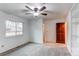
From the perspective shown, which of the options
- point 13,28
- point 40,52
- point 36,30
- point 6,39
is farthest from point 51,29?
point 6,39

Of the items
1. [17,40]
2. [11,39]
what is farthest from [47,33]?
[11,39]

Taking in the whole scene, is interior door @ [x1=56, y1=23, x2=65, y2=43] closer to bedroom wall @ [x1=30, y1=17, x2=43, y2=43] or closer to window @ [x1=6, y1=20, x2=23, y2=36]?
bedroom wall @ [x1=30, y1=17, x2=43, y2=43]

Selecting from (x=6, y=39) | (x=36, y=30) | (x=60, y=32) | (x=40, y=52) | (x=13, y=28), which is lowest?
(x=40, y=52)

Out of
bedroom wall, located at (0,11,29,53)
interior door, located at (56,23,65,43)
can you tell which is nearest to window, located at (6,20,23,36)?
bedroom wall, located at (0,11,29,53)

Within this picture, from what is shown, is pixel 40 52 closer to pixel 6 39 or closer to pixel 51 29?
pixel 6 39

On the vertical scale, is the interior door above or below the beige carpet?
above

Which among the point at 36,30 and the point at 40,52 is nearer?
the point at 40,52

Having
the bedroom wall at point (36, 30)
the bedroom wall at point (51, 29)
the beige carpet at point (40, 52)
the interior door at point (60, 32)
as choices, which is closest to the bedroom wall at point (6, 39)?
the beige carpet at point (40, 52)

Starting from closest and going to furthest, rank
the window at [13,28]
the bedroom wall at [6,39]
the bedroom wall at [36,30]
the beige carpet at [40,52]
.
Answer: the beige carpet at [40,52] < the bedroom wall at [6,39] < the window at [13,28] < the bedroom wall at [36,30]

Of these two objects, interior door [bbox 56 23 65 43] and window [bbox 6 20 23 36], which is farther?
interior door [bbox 56 23 65 43]

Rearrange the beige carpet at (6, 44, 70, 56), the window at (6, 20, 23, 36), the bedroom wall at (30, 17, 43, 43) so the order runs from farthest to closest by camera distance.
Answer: the bedroom wall at (30, 17, 43, 43) → the window at (6, 20, 23, 36) → the beige carpet at (6, 44, 70, 56)

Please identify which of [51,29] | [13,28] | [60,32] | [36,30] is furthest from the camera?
[51,29]

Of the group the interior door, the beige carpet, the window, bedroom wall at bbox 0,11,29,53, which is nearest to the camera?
the beige carpet

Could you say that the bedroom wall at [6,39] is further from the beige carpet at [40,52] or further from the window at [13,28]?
the beige carpet at [40,52]
